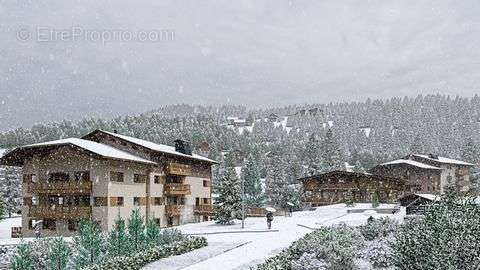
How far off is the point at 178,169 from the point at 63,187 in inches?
546

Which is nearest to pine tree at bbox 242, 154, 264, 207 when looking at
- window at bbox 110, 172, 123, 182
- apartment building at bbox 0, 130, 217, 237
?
apartment building at bbox 0, 130, 217, 237

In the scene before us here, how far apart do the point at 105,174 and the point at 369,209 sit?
3308 centimetres

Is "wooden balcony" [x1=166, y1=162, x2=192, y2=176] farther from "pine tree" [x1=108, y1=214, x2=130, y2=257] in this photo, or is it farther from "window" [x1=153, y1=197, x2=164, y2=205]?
"pine tree" [x1=108, y1=214, x2=130, y2=257]

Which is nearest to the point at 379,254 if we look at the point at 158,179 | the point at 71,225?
the point at 71,225

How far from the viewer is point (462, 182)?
115 m

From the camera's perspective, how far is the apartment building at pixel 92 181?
50.6m

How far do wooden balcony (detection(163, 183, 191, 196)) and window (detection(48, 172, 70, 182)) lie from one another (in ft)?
37.4

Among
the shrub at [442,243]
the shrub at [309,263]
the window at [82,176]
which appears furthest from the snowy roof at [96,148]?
the shrub at [442,243]

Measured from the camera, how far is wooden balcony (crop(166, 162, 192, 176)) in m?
59.5

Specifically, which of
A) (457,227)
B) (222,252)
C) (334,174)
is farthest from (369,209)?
(457,227)

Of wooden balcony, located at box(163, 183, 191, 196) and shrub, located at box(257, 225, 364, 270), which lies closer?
shrub, located at box(257, 225, 364, 270)

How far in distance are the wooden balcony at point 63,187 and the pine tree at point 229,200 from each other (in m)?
13.3

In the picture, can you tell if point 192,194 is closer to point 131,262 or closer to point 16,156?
point 16,156

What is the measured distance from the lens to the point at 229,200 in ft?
184
